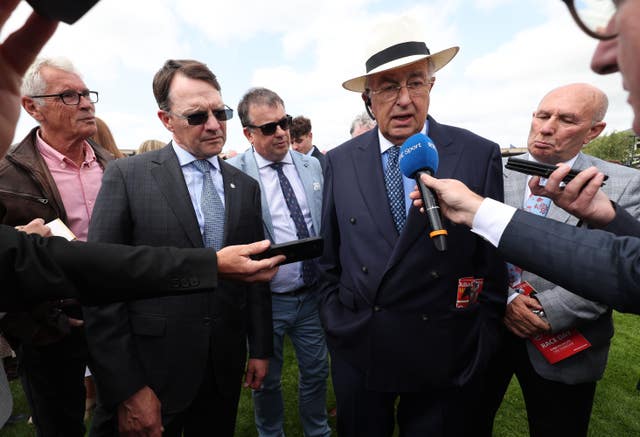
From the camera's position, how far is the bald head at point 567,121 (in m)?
2.55

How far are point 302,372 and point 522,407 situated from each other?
2474mm

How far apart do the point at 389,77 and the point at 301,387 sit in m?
2.68

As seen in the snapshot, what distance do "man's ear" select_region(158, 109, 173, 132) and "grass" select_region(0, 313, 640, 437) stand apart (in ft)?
9.46

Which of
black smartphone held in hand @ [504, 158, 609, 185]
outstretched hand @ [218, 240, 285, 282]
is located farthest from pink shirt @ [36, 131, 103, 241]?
black smartphone held in hand @ [504, 158, 609, 185]

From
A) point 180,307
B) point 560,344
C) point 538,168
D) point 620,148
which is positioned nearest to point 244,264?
point 180,307

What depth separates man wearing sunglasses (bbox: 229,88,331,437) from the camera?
3.21 m

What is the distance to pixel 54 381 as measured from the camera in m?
2.66

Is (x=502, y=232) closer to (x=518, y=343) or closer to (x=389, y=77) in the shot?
(x=389, y=77)

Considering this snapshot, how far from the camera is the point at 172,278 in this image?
1.52m

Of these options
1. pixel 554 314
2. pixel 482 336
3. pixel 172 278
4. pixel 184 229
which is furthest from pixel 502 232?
pixel 184 229

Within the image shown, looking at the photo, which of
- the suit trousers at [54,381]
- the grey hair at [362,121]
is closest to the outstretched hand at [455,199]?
the suit trousers at [54,381]

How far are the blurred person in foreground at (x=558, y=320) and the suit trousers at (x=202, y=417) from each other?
Result: 1.77 m

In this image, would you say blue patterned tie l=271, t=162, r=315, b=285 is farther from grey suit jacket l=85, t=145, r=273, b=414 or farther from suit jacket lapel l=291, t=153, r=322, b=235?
grey suit jacket l=85, t=145, r=273, b=414

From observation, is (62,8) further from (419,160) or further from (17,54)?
(419,160)
